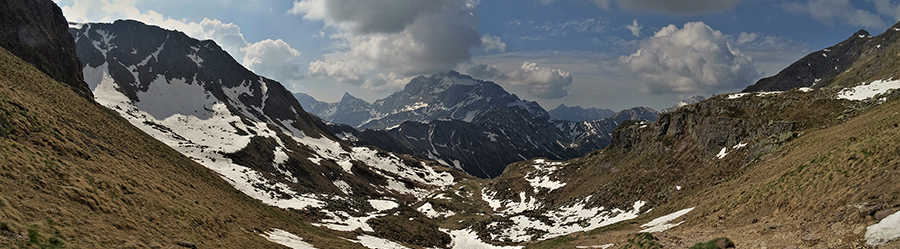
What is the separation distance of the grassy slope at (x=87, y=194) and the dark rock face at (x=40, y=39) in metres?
48.8

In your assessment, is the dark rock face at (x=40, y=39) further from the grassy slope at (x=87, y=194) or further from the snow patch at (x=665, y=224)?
the snow patch at (x=665, y=224)

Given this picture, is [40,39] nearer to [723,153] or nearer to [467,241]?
[467,241]

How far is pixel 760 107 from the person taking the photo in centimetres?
7006

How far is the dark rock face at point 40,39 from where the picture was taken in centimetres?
8162

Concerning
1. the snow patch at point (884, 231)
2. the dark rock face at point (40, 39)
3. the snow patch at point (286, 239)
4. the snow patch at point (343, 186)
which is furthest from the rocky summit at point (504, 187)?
the snow patch at point (343, 186)

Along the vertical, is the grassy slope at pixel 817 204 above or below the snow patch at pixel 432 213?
above

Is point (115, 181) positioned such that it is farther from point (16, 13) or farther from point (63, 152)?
point (16, 13)

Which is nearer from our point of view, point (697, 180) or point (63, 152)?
point (63, 152)

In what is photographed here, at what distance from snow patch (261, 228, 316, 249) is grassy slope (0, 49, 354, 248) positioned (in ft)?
4.68

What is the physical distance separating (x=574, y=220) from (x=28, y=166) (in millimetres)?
68010

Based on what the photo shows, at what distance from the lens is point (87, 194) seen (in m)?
21.0

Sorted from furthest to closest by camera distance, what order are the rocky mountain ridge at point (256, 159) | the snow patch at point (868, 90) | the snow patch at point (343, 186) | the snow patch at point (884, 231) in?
the snow patch at point (343, 186) < the rocky mountain ridge at point (256, 159) < the snow patch at point (868, 90) < the snow patch at point (884, 231)

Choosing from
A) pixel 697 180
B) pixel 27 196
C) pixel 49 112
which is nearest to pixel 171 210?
pixel 27 196

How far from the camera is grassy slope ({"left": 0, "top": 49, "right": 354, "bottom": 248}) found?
16.5m
